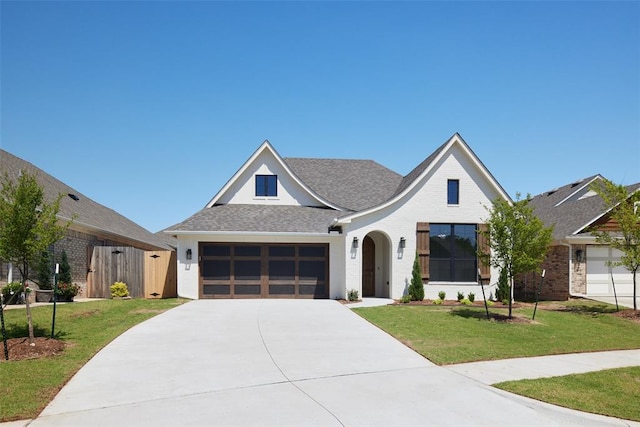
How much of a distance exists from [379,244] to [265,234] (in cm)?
558

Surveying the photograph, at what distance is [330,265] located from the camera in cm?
2103

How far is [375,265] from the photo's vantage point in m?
22.7

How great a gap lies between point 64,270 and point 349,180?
1448 centimetres

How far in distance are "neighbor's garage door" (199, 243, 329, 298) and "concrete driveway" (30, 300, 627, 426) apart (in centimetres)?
804

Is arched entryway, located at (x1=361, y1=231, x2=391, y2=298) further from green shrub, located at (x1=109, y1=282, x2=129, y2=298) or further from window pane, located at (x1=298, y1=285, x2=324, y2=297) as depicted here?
green shrub, located at (x1=109, y1=282, x2=129, y2=298)

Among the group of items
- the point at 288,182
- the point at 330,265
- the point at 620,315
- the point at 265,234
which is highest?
the point at 288,182

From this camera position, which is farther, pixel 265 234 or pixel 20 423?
pixel 265 234

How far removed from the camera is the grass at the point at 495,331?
11211 mm

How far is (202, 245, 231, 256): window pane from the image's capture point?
20.8 meters

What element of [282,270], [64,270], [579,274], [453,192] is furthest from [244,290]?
[579,274]

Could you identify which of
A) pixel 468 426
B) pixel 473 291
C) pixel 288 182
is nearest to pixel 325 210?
pixel 288 182

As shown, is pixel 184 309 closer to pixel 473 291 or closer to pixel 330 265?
pixel 330 265

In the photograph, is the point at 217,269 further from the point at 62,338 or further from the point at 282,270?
the point at 62,338

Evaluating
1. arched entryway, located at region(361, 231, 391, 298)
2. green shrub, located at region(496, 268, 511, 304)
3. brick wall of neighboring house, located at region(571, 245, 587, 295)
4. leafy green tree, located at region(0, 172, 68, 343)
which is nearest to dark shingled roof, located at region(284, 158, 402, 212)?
arched entryway, located at region(361, 231, 391, 298)
